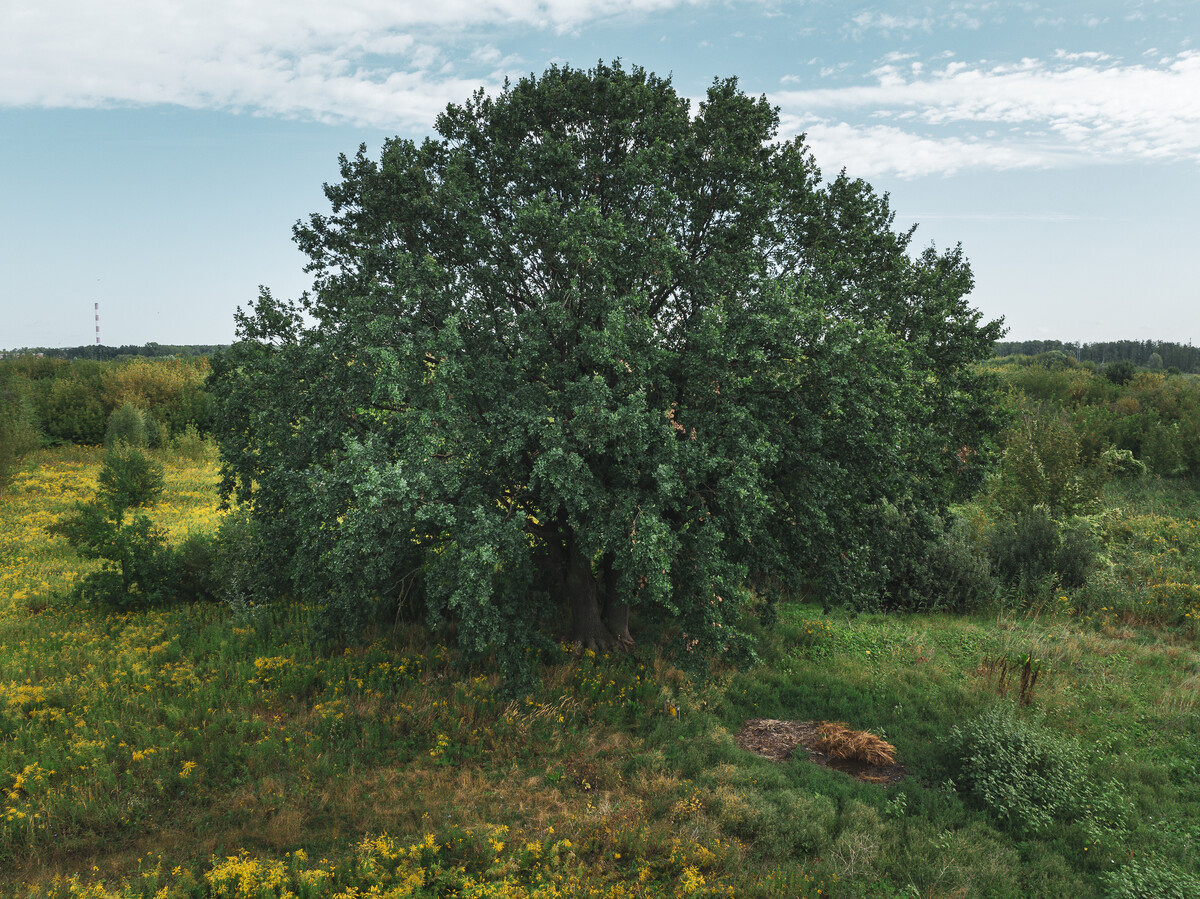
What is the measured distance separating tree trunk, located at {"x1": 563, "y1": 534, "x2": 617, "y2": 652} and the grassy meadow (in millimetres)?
702

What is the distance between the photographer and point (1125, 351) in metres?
136

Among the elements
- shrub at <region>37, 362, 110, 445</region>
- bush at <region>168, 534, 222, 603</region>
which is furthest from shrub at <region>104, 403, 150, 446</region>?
bush at <region>168, 534, 222, 603</region>

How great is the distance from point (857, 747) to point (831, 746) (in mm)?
471

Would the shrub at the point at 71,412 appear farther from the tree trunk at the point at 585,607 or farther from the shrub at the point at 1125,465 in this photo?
the shrub at the point at 1125,465

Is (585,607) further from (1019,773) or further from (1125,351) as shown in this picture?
(1125,351)

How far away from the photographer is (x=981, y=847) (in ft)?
30.6

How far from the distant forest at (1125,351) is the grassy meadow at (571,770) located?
11963cm

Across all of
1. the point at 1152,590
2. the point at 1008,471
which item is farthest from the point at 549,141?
the point at 1008,471

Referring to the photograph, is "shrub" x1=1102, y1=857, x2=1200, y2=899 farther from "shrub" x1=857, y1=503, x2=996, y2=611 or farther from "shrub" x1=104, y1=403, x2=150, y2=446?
"shrub" x1=104, y1=403, x2=150, y2=446

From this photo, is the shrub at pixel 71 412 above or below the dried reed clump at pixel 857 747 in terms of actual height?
above

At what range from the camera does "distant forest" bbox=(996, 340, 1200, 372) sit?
119500 mm

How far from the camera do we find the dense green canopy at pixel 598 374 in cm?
1081

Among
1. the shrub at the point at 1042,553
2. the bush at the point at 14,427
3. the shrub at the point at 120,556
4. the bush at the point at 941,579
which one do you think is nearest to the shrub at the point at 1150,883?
the bush at the point at 941,579

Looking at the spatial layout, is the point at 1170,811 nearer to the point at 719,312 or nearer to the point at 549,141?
the point at 719,312
